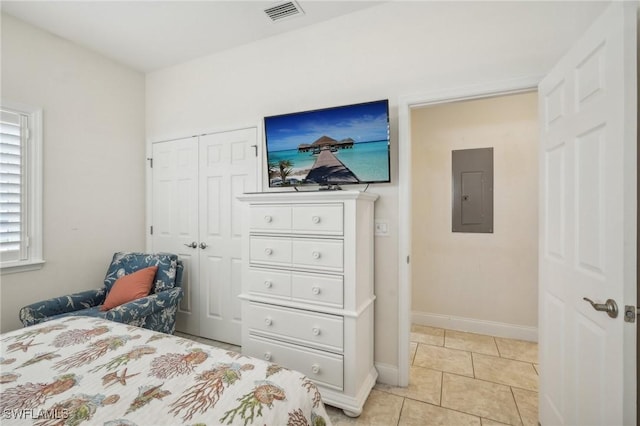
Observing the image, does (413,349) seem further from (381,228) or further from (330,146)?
(330,146)

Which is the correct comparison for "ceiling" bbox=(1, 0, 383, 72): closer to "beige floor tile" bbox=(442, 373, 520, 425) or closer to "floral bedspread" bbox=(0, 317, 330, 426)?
"floral bedspread" bbox=(0, 317, 330, 426)

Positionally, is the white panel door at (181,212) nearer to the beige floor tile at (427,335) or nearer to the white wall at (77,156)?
the white wall at (77,156)

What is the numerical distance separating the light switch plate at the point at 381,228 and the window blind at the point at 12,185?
117 inches

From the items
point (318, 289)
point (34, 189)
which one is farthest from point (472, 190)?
point (34, 189)

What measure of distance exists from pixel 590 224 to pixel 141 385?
1906mm

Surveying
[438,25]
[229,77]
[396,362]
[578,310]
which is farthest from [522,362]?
[229,77]

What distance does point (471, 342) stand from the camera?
2.90m

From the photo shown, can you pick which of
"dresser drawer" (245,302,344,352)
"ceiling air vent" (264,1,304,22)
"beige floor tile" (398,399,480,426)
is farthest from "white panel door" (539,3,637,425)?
"ceiling air vent" (264,1,304,22)

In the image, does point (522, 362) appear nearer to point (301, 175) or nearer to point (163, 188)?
point (301, 175)

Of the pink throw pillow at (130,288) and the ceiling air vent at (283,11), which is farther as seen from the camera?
Answer: the pink throw pillow at (130,288)

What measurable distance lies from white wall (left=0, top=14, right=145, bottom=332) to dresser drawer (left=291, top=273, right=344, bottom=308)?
89.8 inches

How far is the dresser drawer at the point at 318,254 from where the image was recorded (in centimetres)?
193

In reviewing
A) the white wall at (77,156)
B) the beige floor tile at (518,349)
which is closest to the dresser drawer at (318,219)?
the beige floor tile at (518,349)

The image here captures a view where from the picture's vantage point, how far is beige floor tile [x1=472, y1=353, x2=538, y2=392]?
2.21 metres
